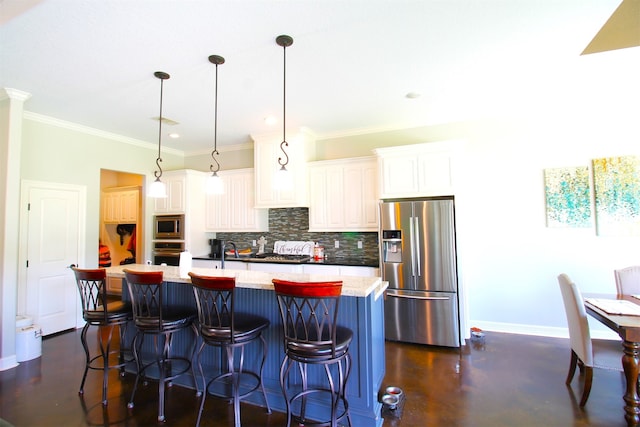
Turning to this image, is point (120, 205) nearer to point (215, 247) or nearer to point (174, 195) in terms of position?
point (174, 195)

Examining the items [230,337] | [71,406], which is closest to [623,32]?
[230,337]

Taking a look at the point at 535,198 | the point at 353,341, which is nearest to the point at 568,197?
the point at 535,198

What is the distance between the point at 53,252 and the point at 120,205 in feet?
7.35

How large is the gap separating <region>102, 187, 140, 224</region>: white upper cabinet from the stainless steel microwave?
2.96ft

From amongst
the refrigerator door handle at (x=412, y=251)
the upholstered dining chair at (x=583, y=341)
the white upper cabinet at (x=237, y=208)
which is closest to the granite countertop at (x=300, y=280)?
the refrigerator door handle at (x=412, y=251)

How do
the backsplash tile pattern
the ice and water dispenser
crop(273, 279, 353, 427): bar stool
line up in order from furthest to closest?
the backsplash tile pattern → the ice and water dispenser → crop(273, 279, 353, 427): bar stool

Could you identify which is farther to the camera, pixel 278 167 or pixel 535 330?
pixel 278 167

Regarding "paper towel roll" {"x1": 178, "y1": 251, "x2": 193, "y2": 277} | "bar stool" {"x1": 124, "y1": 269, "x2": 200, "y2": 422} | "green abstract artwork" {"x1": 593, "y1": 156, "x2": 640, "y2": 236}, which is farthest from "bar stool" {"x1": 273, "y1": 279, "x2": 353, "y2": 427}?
"green abstract artwork" {"x1": 593, "y1": 156, "x2": 640, "y2": 236}

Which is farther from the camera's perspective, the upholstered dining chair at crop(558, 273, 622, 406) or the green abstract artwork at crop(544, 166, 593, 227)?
the green abstract artwork at crop(544, 166, 593, 227)

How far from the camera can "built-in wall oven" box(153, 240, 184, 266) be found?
A: 201 inches

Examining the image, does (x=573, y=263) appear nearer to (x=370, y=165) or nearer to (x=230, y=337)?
(x=370, y=165)

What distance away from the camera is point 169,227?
514 centimetres

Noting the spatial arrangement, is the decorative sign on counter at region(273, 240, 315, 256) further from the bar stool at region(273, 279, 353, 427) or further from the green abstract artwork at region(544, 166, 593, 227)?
the green abstract artwork at region(544, 166, 593, 227)

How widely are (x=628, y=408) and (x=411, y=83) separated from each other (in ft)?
10.4
